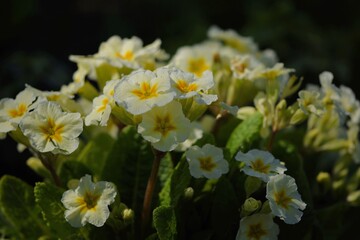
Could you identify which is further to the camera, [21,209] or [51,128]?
[21,209]

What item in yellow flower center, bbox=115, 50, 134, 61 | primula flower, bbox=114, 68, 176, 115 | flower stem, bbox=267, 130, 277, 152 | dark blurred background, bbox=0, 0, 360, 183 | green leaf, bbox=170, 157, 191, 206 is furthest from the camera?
dark blurred background, bbox=0, 0, 360, 183

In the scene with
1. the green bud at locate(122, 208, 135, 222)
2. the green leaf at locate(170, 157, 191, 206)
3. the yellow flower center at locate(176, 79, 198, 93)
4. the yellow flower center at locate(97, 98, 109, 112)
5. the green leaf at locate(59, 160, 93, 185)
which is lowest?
the green leaf at locate(59, 160, 93, 185)

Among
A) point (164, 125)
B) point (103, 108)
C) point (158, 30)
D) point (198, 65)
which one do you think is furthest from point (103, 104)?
point (158, 30)

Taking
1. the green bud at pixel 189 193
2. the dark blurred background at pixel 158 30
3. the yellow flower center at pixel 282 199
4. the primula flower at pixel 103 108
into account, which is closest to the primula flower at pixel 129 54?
the primula flower at pixel 103 108

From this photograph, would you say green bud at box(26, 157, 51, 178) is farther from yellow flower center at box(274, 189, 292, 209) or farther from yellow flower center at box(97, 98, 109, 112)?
yellow flower center at box(274, 189, 292, 209)

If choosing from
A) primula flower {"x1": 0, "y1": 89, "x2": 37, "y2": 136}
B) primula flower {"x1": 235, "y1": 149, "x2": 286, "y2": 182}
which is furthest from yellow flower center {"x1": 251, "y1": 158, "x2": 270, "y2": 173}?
primula flower {"x1": 0, "y1": 89, "x2": 37, "y2": 136}

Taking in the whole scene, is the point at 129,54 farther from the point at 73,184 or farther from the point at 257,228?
the point at 257,228
